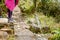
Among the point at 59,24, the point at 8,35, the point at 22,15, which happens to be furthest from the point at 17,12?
the point at 8,35

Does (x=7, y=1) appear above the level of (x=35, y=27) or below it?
above

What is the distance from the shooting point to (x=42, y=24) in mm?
9461

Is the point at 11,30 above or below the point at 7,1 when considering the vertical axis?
below

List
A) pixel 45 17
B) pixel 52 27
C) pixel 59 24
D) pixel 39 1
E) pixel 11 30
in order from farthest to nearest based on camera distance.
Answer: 1. pixel 39 1
2. pixel 45 17
3. pixel 59 24
4. pixel 52 27
5. pixel 11 30

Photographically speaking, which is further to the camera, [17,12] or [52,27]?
[17,12]

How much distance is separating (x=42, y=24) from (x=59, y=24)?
26.8 inches

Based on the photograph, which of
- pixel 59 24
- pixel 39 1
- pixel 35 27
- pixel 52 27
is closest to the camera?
pixel 35 27

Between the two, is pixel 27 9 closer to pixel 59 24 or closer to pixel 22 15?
pixel 22 15

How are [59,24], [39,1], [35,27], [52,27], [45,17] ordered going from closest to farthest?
[35,27]
[52,27]
[59,24]
[45,17]
[39,1]

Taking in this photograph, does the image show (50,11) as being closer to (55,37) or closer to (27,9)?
(27,9)

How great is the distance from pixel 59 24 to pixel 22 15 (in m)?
1.60

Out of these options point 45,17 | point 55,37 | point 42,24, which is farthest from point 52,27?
point 55,37

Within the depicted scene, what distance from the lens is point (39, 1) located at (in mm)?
11547

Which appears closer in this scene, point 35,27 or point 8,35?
point 8,35
